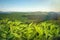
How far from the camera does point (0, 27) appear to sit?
2.11 m

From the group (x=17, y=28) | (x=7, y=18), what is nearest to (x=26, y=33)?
(x=17, y=28)

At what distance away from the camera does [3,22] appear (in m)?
2.12

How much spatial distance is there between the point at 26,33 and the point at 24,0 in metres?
0.37

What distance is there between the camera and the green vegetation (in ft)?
6.88

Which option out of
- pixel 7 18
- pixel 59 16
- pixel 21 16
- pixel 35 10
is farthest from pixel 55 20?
pixel 7 18

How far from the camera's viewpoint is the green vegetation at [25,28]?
2.10 m

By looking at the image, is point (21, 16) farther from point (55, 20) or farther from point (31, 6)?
point (55, 20)

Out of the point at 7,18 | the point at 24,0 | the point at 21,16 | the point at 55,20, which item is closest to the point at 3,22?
the point at 7,18

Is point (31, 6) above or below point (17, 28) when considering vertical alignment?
above

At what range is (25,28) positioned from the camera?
83.3 inches

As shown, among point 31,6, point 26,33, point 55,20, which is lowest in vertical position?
point 26,33

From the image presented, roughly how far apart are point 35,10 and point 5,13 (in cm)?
34

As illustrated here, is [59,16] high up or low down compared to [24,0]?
down

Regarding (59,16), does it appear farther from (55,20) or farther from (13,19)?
(13,19)
